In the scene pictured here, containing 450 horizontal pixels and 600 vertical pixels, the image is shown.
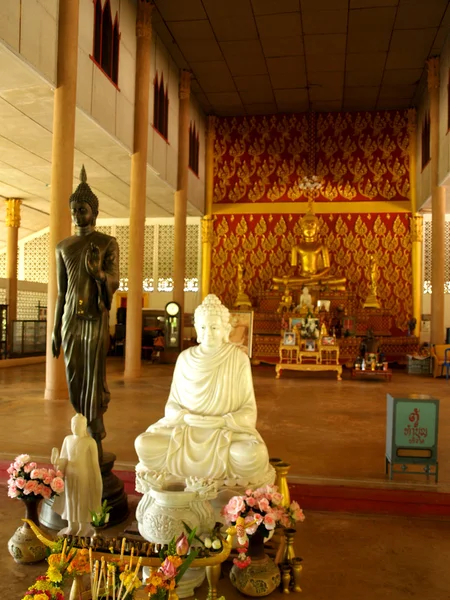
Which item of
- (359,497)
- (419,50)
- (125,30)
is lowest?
(359,497)

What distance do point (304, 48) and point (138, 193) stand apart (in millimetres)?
4995

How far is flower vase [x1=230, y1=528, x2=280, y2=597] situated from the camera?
8.31 feet

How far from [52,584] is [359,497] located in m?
2.33

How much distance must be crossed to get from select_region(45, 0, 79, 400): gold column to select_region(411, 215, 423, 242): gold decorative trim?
10.3m

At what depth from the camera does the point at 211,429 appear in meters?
3.08

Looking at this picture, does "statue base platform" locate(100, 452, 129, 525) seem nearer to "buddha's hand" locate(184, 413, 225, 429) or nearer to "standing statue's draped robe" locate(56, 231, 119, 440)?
"standing statue's draped robe" locate(56, 231, 119, 440)

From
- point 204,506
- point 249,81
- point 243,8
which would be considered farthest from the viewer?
point 249,81

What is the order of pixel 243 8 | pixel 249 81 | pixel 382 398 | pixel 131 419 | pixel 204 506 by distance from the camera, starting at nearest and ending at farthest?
pixel 204 506 → pixel 131 419 → pixel 382 398 → pixel 243 8 → pixel 249 81

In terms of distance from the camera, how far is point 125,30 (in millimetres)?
9664

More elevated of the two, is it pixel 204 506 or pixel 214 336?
pixel 214 336

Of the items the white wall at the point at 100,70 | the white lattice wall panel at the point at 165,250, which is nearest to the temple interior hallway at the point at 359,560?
the white wall at the point at 100,70

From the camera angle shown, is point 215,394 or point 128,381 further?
point 128,381

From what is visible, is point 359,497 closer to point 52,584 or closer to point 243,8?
point 52,584

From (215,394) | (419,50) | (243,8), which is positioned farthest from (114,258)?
(419,50)
